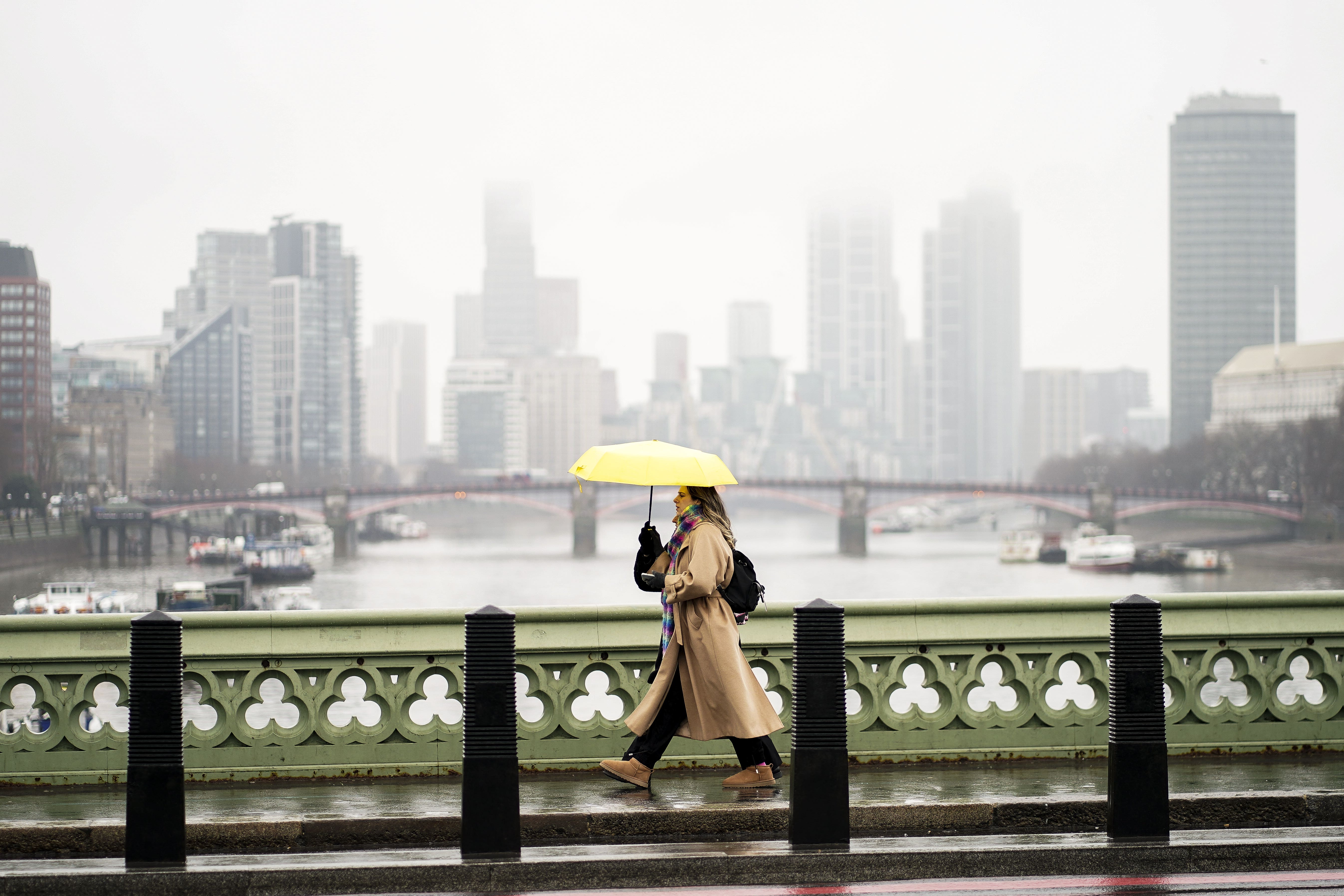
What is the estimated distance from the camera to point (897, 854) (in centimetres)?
613

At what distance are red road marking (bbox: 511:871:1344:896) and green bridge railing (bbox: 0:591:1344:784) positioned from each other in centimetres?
163

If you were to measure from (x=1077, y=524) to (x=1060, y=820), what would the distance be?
422ft

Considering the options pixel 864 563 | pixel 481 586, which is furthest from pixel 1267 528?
pixel 481 586

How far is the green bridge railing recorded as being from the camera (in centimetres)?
761

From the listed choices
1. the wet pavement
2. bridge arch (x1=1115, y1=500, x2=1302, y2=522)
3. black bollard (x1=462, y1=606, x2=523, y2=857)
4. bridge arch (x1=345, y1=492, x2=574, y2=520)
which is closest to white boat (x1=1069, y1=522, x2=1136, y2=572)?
bridge arch (x1=1115, y1=500, x2=1302, y2=522)

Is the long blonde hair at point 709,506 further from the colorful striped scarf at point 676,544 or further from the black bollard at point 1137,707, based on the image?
the black bollard at point 1137,707

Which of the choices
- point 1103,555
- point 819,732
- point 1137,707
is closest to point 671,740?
point 819,732

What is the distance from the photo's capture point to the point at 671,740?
7.36 metres

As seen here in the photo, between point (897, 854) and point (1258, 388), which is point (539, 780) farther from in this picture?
point (1258, 388)

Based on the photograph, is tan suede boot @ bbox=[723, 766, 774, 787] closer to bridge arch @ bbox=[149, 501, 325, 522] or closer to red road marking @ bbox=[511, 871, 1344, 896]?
red road marking @ bbox=[511, 871, 1344, 896]

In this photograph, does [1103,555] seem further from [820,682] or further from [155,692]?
[155,692]

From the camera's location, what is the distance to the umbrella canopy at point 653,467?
7078 mm

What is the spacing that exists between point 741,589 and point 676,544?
1.37 ft

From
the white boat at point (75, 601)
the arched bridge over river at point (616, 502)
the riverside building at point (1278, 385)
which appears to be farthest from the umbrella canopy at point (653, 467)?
the riverside building at point (1278, 385)
